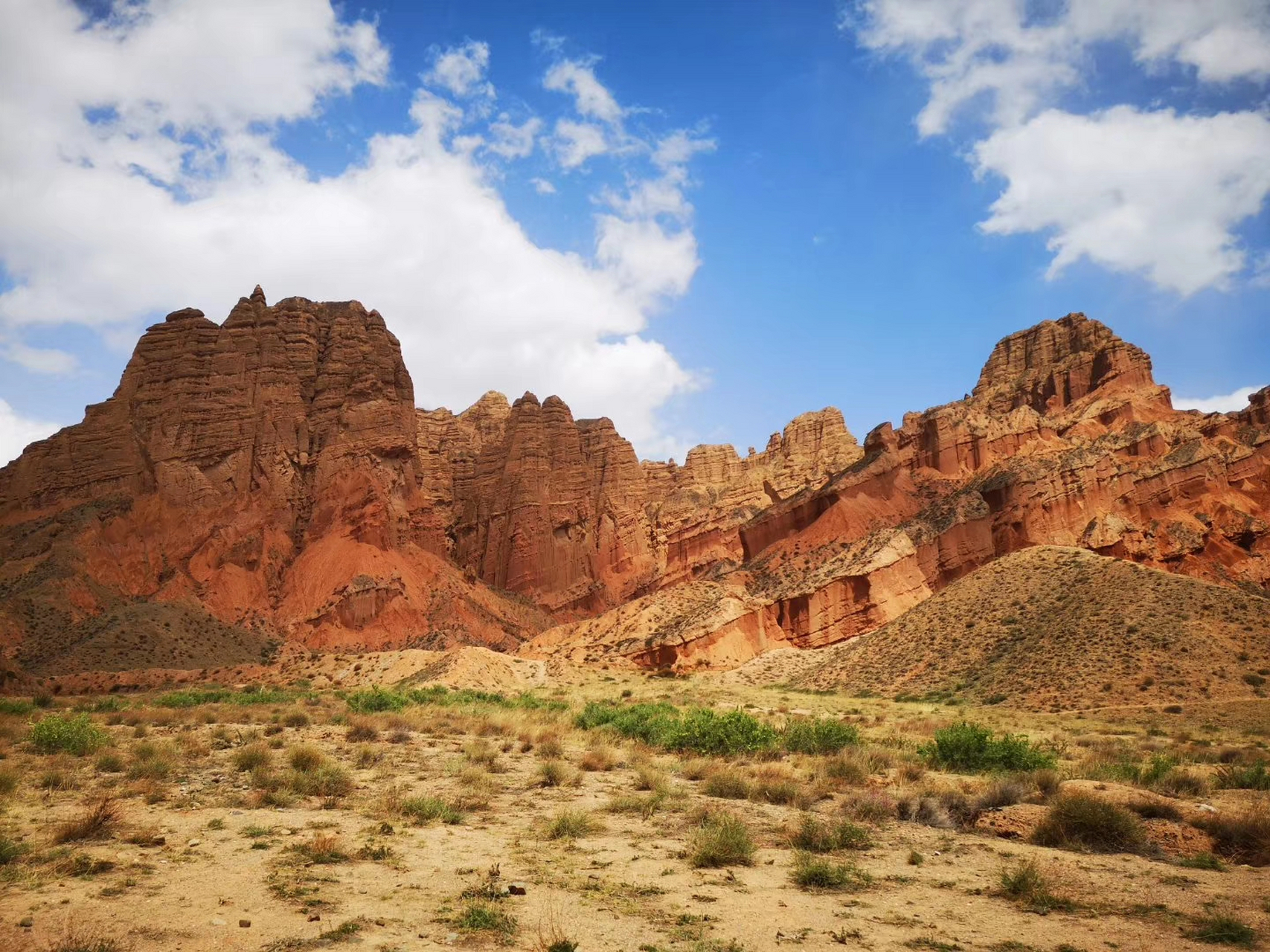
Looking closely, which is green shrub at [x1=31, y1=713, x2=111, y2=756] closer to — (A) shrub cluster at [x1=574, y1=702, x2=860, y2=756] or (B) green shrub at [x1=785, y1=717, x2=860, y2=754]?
(A) shrub cluster at [x1=574, y1=702, x2=860, y2=756]

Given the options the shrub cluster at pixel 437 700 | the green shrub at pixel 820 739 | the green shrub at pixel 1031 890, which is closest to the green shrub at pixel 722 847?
the green shrub at pixel 1031 890

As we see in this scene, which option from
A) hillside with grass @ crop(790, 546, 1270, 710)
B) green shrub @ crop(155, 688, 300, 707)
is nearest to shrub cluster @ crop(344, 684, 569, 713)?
green shrub @ crop(155, 688, 300, 707)

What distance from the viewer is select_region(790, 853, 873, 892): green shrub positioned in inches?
419

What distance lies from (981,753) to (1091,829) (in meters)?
7.61

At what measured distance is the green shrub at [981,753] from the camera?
19516 mm

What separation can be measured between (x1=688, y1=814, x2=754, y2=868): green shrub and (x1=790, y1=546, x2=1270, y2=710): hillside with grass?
2808 centimetres

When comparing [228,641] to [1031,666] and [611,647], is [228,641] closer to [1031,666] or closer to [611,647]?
[611,647]

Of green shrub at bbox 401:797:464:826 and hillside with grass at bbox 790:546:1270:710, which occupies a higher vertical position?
hillside with grass at bbox 790:546:1270:710

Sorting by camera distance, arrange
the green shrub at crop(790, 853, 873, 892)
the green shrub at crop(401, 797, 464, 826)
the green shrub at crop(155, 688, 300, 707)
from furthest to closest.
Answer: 1. the green shrub at crop(155, 688, 300, 707)
2. the green shrub at crop(401, 797, 464, 826)
3. the green shrub at crop(790, 853, 873, 892)

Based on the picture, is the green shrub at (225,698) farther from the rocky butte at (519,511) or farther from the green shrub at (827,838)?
the green shrub at (827,838)

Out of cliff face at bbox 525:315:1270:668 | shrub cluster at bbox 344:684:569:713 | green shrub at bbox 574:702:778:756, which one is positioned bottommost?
green shrub at bbox 574:702:778:756

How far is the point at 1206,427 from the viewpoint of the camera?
67750mm

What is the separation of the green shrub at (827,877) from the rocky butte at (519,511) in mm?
45183

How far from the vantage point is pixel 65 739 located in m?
19.4
